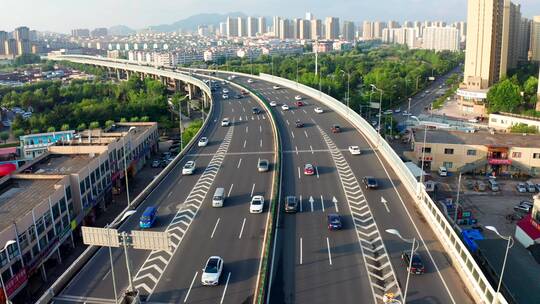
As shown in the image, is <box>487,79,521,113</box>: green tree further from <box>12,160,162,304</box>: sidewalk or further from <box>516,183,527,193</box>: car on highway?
<box>12,160,162,304</box>: sidewalk

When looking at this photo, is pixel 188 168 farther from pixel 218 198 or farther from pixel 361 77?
pixel 361 77

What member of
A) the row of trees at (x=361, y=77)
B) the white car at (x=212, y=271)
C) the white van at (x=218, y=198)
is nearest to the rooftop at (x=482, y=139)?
the row of trees at (x=361, y=77)

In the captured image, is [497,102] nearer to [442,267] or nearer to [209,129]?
[209,129]

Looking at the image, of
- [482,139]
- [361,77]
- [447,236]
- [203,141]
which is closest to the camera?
[447,236]

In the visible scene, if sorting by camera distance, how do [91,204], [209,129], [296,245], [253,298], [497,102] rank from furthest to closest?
1. [497,102]
2. [209,129]
3. [91,204]
4. [296,245]
5. [253,298]

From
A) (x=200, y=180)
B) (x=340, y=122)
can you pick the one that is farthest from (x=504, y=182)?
(x=200, y=180)

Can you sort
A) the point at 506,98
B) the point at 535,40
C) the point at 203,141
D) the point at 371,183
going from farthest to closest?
the point at 535,40, the point at 506,98, the point at 203,141, the point at 371,183

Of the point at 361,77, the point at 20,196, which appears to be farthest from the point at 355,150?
the point at 361,77
